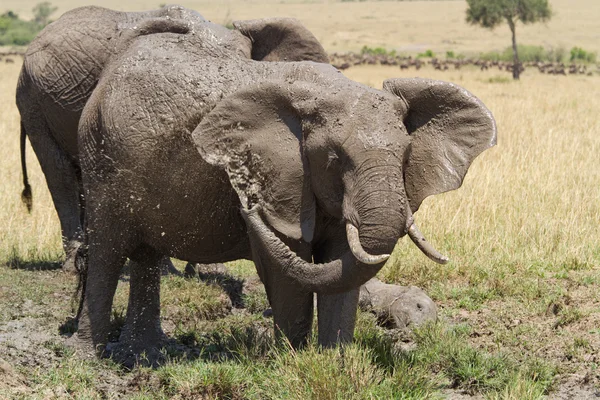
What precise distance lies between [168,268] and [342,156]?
13.6ft

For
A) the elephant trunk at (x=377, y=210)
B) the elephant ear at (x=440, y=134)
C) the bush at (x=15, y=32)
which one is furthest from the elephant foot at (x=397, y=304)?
the bush at (x=15, y=32)

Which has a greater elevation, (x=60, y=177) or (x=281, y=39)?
(x=281, y=39)

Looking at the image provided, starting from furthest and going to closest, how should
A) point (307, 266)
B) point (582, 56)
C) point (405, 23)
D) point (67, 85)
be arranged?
point (405, 23), point (582, 56), point (67, 85), point (307, 266)

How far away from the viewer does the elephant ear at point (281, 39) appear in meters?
6.11

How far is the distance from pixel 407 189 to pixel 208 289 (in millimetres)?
2771

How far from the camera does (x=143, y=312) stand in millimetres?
6082

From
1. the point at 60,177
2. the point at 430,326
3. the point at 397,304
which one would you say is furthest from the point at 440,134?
the point at 60,177

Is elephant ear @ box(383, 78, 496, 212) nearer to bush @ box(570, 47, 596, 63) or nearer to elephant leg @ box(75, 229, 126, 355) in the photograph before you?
elephant leg @ box(75, 229, 126, 355)

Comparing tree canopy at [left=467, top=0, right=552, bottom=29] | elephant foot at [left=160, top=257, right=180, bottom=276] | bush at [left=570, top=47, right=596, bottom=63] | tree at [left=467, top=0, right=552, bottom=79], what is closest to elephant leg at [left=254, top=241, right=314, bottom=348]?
elephant foot at [left=160, top=257, right=180, bottom=276]

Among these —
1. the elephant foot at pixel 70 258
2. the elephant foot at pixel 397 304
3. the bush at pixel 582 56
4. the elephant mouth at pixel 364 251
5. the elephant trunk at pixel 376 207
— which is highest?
the elephant trunk at pixel 376 207

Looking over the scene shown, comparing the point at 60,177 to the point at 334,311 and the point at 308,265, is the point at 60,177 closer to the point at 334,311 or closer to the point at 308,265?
the point at 334,311

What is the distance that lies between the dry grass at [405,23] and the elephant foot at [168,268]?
57.7 m

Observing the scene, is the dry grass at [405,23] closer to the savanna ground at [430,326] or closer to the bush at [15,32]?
the bush at [15,32]

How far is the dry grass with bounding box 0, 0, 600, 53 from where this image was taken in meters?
76.8
